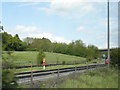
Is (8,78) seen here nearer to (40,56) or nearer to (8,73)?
(8,73)

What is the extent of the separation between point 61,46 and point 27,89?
4736 centimetres

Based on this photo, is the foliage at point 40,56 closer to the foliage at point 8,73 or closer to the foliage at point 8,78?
the foliage at point 8,73

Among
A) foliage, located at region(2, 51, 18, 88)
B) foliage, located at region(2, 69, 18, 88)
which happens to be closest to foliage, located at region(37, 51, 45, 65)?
foliage, located at region(2, 51, 18, 88)

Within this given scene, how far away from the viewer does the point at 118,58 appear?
14.8 metres

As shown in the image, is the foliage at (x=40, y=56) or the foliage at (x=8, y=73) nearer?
the foliage at (x=8, y=73)

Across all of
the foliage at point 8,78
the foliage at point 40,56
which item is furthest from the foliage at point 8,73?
the foliage at point 40,56

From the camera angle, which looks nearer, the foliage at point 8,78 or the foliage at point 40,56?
the foliage at point 8,78

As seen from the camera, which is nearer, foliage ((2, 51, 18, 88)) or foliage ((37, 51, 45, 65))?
foliage ((2, 51, 18, 88))

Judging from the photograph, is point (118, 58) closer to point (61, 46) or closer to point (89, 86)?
point (89, 86)

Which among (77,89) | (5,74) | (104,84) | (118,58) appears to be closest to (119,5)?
(118,58)

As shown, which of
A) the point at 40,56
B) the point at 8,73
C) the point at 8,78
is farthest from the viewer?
the point at 40,56

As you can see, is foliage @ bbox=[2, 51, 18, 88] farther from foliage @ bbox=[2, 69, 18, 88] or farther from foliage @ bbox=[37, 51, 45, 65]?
foliage @ bbox=[37, 51, 45, 65]

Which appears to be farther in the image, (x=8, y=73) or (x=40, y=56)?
(x=40, y=56)

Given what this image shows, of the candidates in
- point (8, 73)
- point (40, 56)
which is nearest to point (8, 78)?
point (8, 73)
